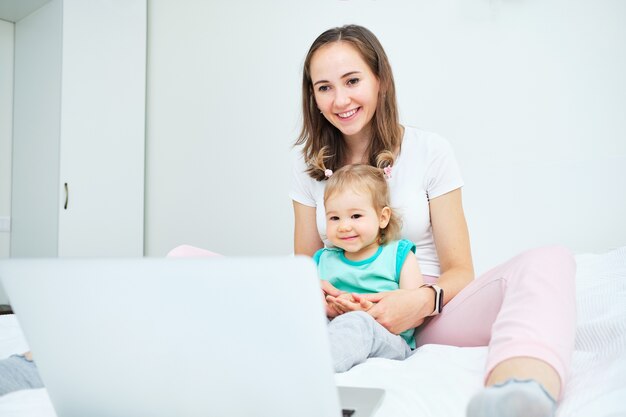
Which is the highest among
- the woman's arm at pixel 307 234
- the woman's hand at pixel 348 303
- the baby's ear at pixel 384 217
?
the baby's ear at pixel 384 217

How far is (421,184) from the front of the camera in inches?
54.5

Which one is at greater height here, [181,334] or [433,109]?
[433,109]

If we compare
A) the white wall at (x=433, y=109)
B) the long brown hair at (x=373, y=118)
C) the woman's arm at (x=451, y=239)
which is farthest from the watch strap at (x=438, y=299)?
the white wall at (x=433, y=109)

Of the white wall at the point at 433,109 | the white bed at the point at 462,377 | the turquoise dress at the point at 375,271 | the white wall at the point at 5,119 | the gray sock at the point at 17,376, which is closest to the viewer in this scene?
the white bed at the point at 462,377

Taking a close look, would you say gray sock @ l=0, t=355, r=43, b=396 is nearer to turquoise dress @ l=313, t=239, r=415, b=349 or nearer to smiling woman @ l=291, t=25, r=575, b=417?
smiling woman @ l=291, t=25, r=575, b=417

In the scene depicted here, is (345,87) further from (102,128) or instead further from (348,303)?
(102,128)

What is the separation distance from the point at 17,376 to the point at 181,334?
1.57 ft

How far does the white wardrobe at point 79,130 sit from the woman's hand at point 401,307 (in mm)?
2017

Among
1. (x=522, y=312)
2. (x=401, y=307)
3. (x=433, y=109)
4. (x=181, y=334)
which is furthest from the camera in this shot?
(x=433, y=109)

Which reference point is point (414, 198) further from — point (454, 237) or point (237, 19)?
point (237, 19)

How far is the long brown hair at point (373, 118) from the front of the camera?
146 centimetres

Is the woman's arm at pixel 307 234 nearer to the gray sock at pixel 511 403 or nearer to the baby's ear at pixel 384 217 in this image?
the baby's ear at pixel 384 217

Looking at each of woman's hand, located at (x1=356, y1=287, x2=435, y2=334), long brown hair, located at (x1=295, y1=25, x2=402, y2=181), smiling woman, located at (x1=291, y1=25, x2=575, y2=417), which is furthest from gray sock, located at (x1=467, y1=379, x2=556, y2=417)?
long brown hair, located at (x1=295, y1=25, x2=402, y2=181)

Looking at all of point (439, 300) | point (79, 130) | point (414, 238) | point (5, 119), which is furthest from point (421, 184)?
point (5, 119)
